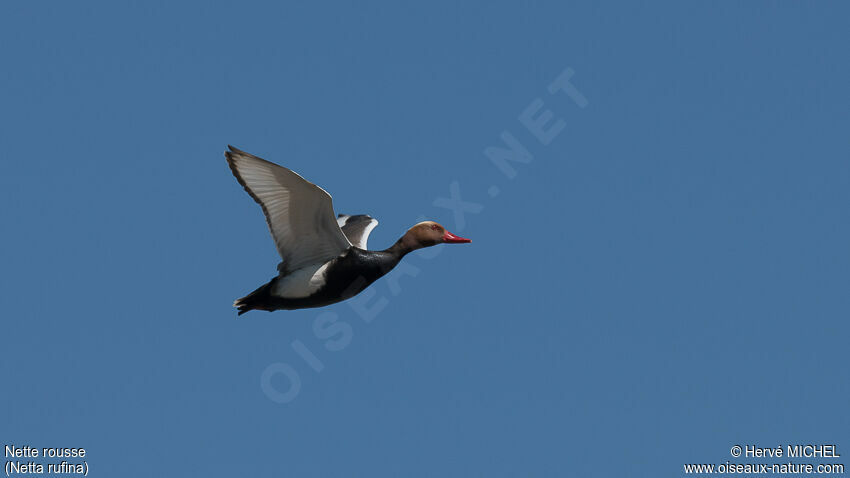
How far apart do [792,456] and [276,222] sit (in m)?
7.20

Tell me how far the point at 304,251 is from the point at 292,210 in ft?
1.99

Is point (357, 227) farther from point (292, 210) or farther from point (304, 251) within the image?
point (292, 210)

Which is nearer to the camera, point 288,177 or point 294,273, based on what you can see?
point 288,177

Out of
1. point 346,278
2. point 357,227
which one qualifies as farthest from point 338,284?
point 357,227

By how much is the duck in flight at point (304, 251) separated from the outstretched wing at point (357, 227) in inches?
56.9

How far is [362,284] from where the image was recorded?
11.6m

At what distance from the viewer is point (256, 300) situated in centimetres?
1162

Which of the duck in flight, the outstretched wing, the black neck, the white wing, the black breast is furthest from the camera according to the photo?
the outstretched wing

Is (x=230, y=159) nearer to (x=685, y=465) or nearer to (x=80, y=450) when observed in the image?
(x=80, y=450)

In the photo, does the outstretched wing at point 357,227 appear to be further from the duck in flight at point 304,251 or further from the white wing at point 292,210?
the white wing at point 292,210

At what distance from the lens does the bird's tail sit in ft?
37.9

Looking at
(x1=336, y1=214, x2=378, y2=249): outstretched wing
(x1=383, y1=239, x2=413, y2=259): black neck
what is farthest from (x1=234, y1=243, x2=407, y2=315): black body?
(x1=336, y1=214, x2=378, y2=249): outstretched wing

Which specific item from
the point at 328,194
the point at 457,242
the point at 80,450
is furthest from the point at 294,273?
the point at 80,450

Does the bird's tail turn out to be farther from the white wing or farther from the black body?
the white wing
